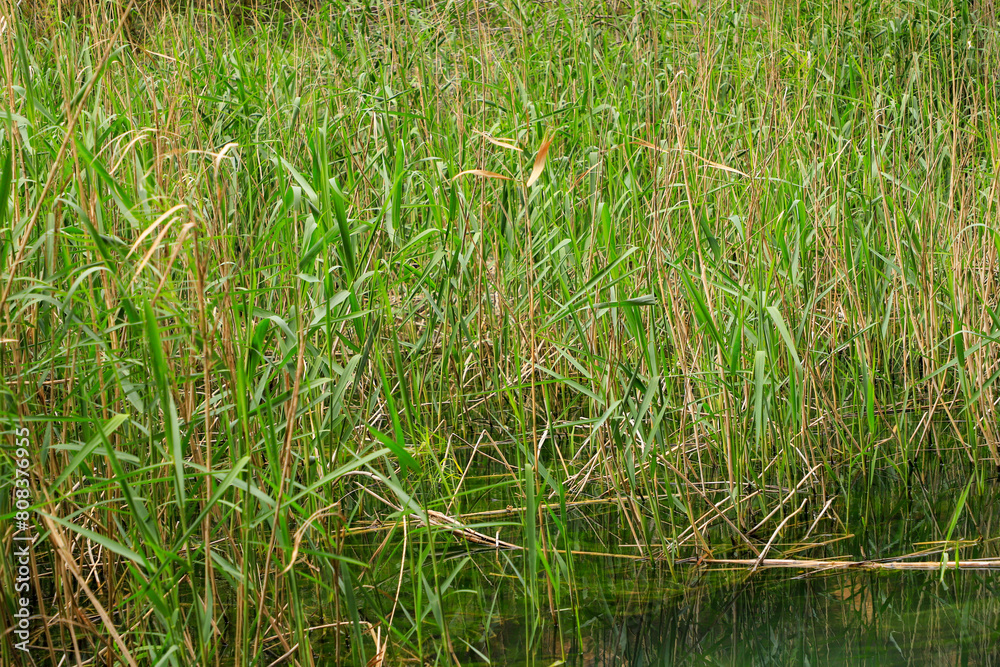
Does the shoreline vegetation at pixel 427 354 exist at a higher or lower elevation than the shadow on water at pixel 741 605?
higher

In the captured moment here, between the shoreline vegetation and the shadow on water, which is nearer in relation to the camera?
the shoreline vegetation

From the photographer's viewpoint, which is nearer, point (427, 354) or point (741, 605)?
point (741, 605)

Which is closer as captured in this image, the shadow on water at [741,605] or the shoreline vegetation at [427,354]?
the shoreline vegetation at [427,354]

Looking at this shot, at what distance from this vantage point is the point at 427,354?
1991mm

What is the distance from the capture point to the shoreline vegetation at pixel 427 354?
1.19 m

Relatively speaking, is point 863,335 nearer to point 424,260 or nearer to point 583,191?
point 583,191

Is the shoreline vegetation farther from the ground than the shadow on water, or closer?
farther from the ground

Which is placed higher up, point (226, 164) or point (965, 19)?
point (965, 19)

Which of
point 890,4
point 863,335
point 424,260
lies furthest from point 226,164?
point 890,4

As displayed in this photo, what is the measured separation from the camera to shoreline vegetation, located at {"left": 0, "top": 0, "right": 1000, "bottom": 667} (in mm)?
1193

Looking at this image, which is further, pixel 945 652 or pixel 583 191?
pixel 583 191

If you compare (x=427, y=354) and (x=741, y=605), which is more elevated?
(x=427, y=354)

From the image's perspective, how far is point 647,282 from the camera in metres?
1.80

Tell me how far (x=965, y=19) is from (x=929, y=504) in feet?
6.96
